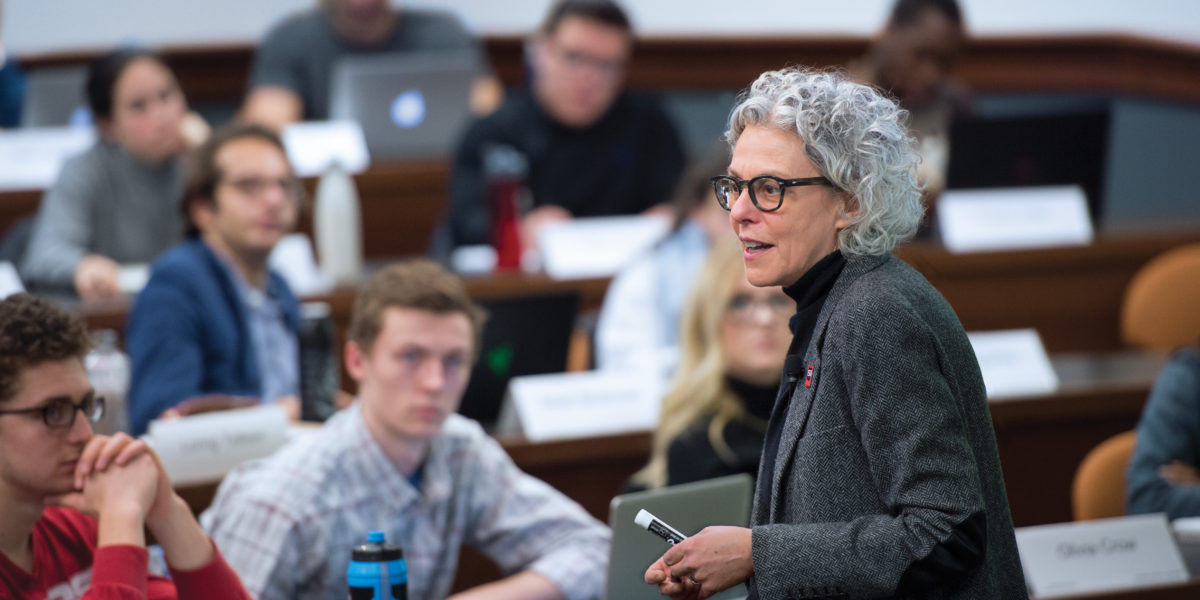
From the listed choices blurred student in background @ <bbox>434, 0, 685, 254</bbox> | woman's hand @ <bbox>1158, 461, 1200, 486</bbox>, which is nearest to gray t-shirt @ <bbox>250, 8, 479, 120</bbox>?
blurred student in background @ <bbox>434, 0, 685, 254</bbox>

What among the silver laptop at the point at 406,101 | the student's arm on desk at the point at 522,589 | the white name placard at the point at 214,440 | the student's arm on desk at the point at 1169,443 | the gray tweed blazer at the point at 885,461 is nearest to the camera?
the gray tweed blazer at the point at 885,461

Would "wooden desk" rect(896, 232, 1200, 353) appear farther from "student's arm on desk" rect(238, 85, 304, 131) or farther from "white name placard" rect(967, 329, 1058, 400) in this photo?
"student's arm on desk" rect(238, 85, 304, 131)

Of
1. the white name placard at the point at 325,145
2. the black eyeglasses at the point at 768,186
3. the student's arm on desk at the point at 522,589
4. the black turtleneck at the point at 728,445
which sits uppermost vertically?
the black eyeglasses at the point at 768,186

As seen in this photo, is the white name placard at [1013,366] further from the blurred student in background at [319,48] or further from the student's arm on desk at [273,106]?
the student's arm on desk at [273,106]

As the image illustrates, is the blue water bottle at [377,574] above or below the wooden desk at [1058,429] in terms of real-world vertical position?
above

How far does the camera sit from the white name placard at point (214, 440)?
7.32 feet

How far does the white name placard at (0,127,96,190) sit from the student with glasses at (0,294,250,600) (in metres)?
2.77

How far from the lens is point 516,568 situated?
7.41 feet

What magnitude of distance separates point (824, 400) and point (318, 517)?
3.38ft

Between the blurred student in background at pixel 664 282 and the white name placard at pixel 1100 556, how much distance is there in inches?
52.5

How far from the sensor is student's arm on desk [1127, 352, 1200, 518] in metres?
2.50

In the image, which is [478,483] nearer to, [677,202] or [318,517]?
[318,517]

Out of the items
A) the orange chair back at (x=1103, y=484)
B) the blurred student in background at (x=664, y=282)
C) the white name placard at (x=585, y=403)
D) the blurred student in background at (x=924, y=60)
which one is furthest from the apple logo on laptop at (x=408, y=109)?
the orange chair back at (x=1103, y=484)

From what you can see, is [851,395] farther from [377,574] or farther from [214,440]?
[214,440]
